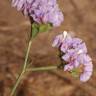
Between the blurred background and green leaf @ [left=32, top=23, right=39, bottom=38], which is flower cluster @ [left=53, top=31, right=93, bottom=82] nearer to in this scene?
green leaf @ [left=32, top=23, right=39, bottom=38]

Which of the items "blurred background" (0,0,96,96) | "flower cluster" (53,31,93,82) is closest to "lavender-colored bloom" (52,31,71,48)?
"flower cluster" (53,31,93,82)

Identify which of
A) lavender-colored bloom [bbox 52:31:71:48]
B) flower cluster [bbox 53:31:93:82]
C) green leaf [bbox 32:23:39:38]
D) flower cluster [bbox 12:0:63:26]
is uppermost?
flower cluster [bbox 12:0:63:26]

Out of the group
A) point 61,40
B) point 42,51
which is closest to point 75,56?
point 61,40

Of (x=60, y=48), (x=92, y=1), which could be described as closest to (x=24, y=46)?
(x=92, y=1)

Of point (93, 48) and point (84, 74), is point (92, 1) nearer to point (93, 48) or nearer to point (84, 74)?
point (93, 48)

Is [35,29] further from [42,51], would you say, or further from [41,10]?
[42,51]

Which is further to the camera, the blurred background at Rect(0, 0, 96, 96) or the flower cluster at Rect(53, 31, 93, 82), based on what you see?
the blurred background at Rect(0, 0, 96, 96)
